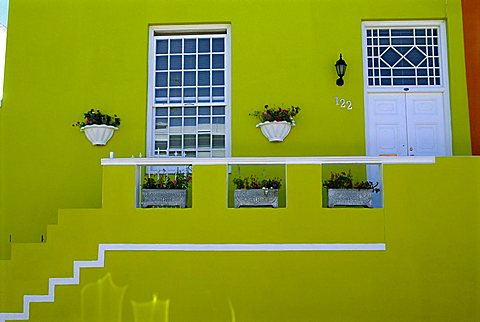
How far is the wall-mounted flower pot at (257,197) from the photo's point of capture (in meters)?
8.01

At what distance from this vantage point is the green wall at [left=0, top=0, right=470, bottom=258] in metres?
9.50

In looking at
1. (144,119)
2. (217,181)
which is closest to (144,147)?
(144,119)

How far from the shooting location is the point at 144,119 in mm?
9656

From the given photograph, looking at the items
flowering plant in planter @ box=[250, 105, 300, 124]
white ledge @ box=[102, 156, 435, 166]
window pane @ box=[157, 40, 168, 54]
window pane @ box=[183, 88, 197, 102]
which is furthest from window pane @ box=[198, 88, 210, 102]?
white ledge @ box=[102, 156, 435, 166]

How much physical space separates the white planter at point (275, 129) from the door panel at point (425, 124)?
193cm

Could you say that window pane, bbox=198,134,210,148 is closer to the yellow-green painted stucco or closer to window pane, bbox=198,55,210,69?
window pane, bbox=198,55,210,69

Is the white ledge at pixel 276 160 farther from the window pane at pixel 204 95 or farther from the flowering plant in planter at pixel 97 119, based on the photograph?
the window pane at pixel 204 95

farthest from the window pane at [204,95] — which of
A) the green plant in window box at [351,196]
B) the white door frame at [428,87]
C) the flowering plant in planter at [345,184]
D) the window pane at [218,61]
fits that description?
the green plant in window box at [351,196]

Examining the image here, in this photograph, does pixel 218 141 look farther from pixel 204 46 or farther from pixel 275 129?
pixel 204 46

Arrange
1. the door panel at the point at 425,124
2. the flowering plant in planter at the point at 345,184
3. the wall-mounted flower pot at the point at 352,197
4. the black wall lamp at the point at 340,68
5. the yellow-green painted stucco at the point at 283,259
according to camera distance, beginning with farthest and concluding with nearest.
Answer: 1. the door panel at the point at 425,124
2. the black wall lamp at the point at 340,68
3. the flowering plant in planter at the point at 345,184
4. the wall-mounted flower pot at the point at 352,197
5. the yellow-green painted stucco at the point at 283,259

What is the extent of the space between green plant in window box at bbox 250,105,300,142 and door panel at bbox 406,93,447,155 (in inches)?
72.5

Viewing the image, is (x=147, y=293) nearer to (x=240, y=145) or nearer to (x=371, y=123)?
(x=240, y=145)

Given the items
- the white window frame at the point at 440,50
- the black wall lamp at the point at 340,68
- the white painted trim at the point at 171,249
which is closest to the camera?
the white painted trim at the point at 171,249

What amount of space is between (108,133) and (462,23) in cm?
590
